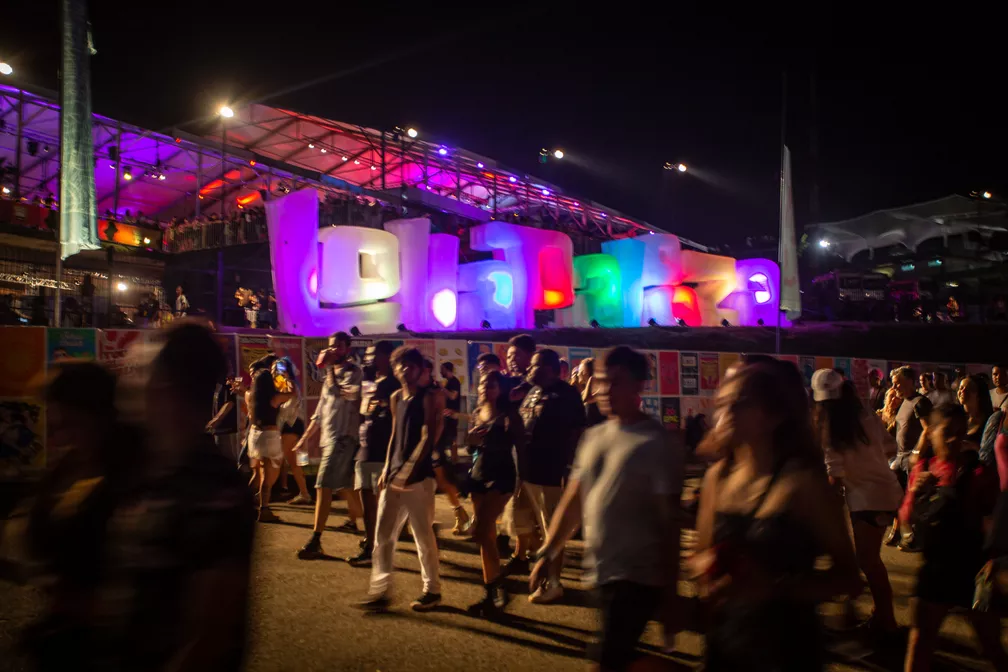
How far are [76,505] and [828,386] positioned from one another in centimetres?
412

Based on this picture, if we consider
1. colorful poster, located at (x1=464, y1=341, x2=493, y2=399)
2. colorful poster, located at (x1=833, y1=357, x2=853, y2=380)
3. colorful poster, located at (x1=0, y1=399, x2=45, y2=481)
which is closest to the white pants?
colorful poster, located at (x1=0, y1=399, x2=45, y2=481)

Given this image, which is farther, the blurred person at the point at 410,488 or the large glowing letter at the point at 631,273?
the large glowing letter at the point at 631,273

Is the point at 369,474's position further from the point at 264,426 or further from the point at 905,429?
the point at 905,429

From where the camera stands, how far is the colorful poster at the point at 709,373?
1488 centimetres

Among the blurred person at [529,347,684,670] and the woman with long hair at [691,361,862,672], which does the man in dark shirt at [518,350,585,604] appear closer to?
the blurred person at [529,347,684,670]

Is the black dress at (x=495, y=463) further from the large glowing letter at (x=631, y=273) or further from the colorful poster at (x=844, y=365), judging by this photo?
the large glowing letter at (x=631, y=273)

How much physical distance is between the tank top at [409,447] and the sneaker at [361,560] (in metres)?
1.54

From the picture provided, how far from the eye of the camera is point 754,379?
7.82 ft

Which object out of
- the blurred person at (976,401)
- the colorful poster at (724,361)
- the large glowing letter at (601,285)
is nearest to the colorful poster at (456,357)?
the colorful poster at (724,361)

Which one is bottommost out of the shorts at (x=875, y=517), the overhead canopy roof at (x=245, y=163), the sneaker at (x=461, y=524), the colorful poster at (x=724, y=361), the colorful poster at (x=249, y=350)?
the sneaker at (x=461, y=524)

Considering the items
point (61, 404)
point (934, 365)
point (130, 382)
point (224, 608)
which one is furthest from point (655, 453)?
point (934, 365)

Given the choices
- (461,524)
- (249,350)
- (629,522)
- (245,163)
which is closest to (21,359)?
(249,350)

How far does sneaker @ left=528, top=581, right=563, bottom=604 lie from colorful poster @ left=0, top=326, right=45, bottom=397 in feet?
22.4

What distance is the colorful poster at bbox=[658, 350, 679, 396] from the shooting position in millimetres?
14211
